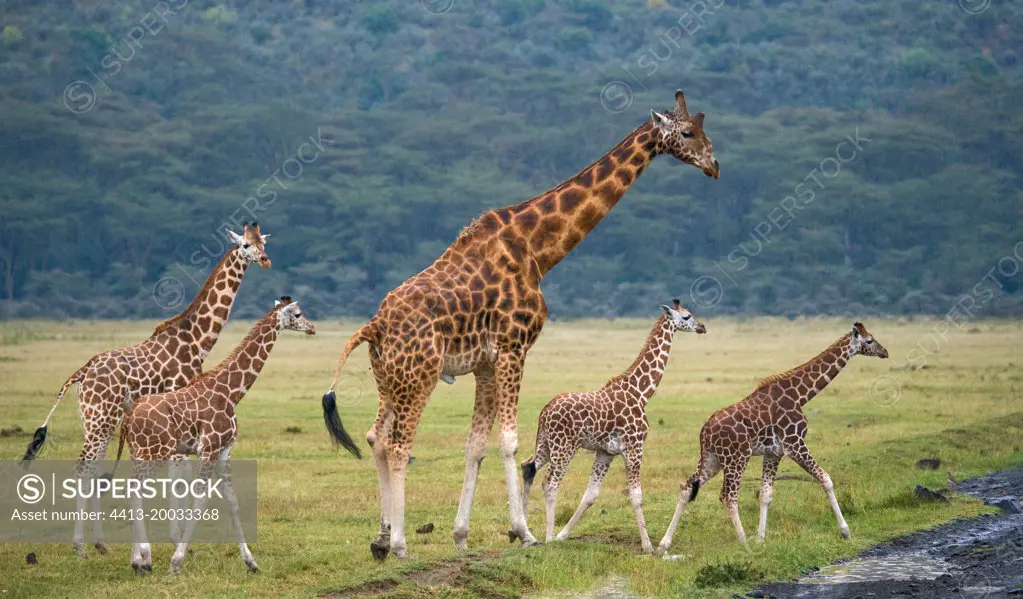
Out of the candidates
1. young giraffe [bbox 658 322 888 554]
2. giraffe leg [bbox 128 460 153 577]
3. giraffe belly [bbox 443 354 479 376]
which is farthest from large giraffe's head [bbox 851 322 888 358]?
giraffe leg [bbox 128 460 153 577]

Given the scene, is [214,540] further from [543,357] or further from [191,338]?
[543,357]

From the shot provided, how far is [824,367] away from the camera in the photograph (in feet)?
47.7

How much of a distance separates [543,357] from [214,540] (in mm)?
32119

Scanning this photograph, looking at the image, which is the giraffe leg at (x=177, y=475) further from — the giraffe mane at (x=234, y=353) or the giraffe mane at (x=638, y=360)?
the giraffe mane at (x=638, y=360)

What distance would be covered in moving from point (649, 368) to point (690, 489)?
126cm

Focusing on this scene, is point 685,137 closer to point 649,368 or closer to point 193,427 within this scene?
point 649,368

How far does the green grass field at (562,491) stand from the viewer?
12.3m

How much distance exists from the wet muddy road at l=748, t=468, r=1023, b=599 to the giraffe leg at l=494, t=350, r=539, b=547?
7.31ft

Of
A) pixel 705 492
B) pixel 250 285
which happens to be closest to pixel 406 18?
pixel 250 285

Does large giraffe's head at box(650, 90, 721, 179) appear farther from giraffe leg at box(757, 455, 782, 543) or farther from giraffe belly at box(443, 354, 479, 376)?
giraffe leg at box(757, 455, 782, 543)

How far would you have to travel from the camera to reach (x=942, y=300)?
81.4 m

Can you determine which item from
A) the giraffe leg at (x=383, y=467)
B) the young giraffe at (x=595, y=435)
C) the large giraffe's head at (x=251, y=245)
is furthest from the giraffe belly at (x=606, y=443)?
the large giraffe's head at (x=251, y=245)

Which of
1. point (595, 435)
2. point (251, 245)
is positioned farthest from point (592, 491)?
point (251, 245)

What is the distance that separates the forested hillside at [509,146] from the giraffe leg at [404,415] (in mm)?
63984
